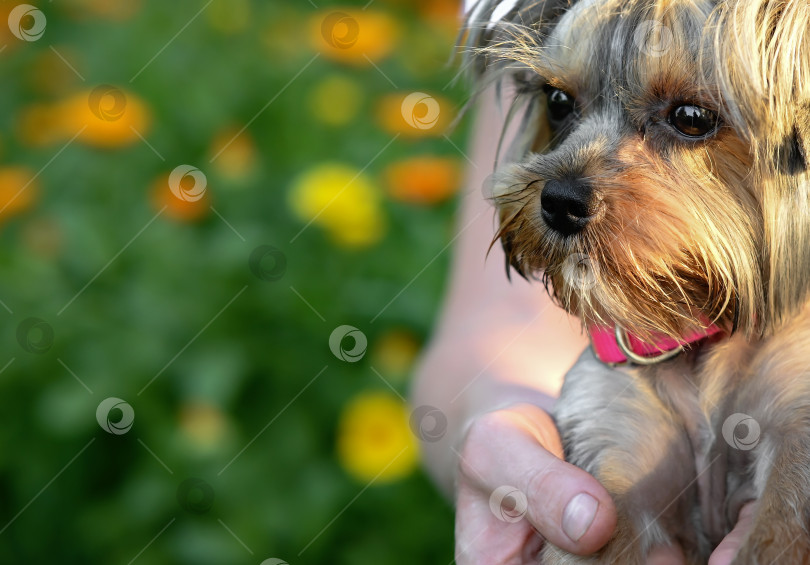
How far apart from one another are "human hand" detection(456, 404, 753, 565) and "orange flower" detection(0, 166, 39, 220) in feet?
7.07

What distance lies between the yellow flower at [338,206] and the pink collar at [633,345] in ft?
5.04

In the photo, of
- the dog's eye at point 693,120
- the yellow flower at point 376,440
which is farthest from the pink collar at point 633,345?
the yellow flower at point 376,440

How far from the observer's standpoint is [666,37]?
1.93m

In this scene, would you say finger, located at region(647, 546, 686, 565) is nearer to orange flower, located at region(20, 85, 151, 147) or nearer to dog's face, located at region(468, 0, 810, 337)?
dog's face, located at region(468, 0, 810, 337)

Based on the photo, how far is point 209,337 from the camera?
3.46 m

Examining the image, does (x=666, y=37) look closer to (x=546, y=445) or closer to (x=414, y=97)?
(x=546, y=445)

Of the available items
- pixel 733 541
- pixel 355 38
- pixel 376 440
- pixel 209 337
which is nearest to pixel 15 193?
pixel 209 337

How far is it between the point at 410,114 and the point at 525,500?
2259mm

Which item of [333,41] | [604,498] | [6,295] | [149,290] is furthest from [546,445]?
[333,41]

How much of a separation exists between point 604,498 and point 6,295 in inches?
91.9

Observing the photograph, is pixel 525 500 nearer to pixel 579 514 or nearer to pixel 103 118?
pixel 579 514

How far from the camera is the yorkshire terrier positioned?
73.2 inches

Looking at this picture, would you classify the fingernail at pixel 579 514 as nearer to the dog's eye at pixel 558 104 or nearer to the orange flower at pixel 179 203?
the dog's eye at pixel 558 104

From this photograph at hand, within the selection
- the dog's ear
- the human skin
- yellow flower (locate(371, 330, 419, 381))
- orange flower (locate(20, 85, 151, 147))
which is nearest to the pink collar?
the human skin
